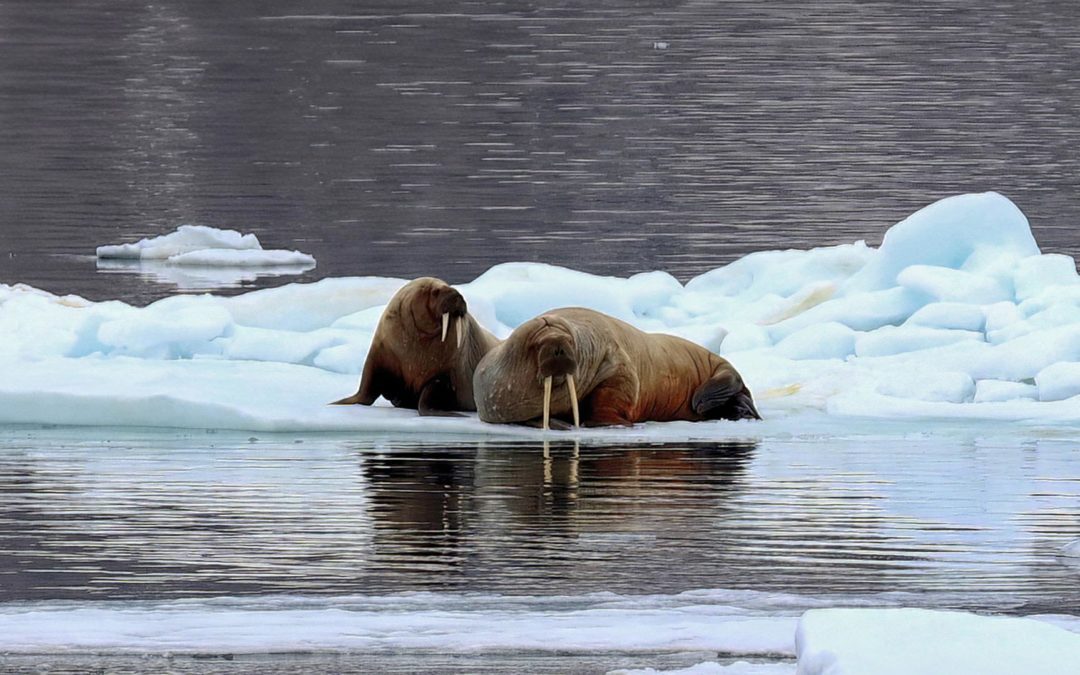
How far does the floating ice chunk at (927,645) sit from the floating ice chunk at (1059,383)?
5.23 m

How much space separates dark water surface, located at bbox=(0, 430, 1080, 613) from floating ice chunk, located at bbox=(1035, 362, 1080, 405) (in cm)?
106

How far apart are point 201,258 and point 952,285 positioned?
22.8 ft

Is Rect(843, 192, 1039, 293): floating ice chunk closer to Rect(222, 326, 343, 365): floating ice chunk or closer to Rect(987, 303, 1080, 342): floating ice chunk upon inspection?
Rect(987, 303, 1080, 342): floating ice chunk

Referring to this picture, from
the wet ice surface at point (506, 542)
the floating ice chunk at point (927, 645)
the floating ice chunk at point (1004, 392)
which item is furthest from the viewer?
the floating ice chunk at point (1004, 392)

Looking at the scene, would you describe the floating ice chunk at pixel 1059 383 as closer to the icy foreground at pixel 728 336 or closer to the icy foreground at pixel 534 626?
the icy foreground at pixel 728 336

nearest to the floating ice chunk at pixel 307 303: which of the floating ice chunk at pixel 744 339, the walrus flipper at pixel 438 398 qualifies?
the floating ice chunk at pixel 744 339

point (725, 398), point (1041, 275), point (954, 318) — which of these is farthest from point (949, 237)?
point (725, 398)

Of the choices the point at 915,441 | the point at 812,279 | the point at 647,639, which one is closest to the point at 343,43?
the point at 812,279

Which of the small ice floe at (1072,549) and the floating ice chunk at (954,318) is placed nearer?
the small ice floe at (1072,549)

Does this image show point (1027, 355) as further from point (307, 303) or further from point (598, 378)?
point (307, 303)

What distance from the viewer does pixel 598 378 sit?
9.41m

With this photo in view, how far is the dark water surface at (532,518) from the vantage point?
5973 millimetres

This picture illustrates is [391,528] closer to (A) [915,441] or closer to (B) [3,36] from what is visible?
(A) [915,441]

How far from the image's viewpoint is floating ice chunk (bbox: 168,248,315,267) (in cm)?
1647
